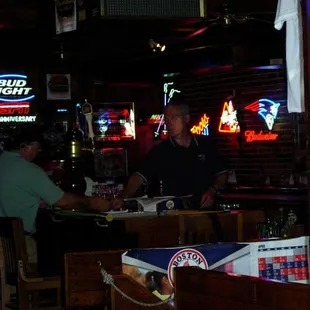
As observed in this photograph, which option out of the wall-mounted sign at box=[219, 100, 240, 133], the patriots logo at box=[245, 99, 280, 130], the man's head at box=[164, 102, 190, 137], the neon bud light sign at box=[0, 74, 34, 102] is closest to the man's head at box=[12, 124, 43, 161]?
the man's head at box=[164, 102, 190, 137]

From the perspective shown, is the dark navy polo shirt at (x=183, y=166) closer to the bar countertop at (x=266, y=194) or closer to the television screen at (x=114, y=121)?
the bar countertop at (x=266, y=194)

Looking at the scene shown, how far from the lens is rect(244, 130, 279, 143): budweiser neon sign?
429 inches

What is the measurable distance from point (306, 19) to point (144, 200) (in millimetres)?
3082

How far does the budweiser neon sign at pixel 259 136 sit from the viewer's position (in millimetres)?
10898

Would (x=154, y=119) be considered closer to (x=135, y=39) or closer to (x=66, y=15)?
(x=135, y=39)

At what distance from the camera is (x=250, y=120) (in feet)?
36.9

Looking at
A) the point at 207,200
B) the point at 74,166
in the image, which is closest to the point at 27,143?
the point at 207,200

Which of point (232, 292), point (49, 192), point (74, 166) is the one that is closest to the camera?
point (232, 292)

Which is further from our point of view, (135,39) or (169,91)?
(169,91)

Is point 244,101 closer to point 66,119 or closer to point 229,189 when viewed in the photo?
point 229,189

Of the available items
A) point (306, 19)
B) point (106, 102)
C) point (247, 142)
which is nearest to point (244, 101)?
point (247, 142)

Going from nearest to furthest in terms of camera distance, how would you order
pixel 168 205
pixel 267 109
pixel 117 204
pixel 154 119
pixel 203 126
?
pixel 168 205
pixel 117 204
pixel 267 109
pixel 203 126
pixel 154 119

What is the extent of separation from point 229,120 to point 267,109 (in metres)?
0.76

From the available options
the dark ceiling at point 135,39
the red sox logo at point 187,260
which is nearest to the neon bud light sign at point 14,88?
the dark ceiling at point 135,39
